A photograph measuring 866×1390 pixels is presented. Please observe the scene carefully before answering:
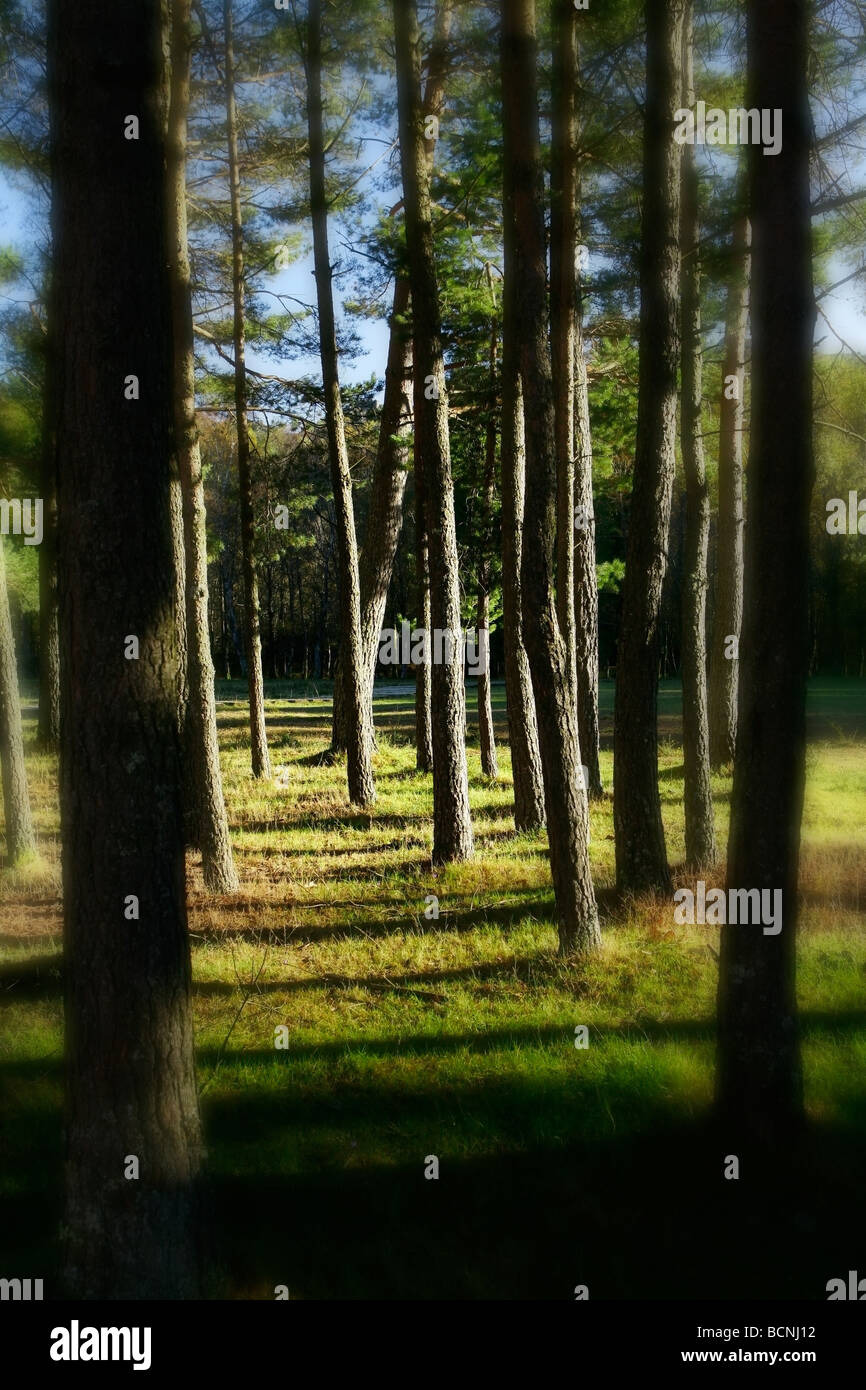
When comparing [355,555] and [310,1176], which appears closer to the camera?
[310,1176]

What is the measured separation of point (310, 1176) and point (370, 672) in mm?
12011

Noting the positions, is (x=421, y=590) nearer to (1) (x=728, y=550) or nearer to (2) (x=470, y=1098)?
(1) (x=728, y=550)

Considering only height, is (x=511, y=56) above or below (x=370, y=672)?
above

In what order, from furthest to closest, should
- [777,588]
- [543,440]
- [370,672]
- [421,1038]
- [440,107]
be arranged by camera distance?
[370,672], [440,107], [543,440], [421,1038], [777,588]

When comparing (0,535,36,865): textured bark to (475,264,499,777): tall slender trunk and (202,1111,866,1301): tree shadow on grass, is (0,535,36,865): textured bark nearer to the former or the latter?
(202,1111,866,1301): tree shadow on grass

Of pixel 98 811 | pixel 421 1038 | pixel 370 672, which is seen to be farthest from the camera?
pixel 370 672

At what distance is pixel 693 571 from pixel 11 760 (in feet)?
25.8

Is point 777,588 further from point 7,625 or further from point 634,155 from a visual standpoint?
point 7,625

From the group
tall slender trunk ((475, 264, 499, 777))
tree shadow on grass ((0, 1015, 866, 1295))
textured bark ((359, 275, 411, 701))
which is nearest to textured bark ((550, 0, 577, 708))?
tall slender trunk ((475, 264, 499, 777))

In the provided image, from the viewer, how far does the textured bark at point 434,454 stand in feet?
34.3

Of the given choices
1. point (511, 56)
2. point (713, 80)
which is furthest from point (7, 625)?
point (713, 80)

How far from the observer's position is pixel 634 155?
10.6m

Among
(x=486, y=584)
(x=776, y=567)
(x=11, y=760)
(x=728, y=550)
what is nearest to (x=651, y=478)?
(x=776, y=567)

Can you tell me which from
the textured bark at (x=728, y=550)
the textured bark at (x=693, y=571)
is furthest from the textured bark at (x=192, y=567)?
the textured bark at (x=728, y=550)
